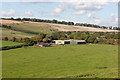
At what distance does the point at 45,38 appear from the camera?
126000 millimetres

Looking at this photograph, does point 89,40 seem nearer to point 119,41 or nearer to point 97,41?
point 97,41

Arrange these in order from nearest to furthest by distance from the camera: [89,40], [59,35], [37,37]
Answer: [37,37] → [89,40] → [59,35]

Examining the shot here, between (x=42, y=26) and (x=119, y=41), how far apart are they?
78.4 m

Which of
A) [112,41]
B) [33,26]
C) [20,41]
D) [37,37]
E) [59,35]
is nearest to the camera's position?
[20,41]

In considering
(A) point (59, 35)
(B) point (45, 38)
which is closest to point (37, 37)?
(B) point (45, 38)

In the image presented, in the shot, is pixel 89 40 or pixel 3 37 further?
pixel 89 40

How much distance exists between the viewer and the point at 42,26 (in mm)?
181125

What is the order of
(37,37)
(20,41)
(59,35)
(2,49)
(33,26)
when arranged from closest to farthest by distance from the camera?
(2,49) → (20,41) → (37,37) → (59,35) → (33,26)

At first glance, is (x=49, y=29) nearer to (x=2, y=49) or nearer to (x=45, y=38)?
(x=45, y=38)

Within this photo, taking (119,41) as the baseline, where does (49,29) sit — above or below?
above

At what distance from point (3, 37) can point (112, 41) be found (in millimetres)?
72138

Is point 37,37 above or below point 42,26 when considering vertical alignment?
below

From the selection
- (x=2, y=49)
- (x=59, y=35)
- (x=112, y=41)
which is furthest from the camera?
(x=59, y=35)

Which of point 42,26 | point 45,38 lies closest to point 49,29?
point 42,26
